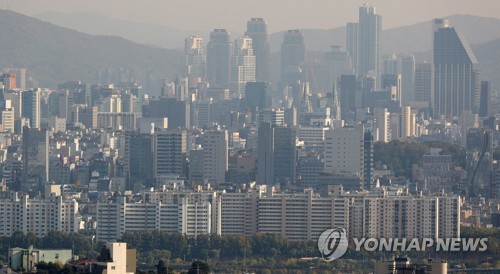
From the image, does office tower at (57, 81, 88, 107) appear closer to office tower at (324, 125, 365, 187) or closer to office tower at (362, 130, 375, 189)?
office tower at (324, 125, 365, 187)

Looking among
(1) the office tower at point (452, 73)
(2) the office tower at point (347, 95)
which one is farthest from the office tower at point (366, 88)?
(1) the office tower at point (452, 73)

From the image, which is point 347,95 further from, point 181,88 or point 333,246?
point 333,246

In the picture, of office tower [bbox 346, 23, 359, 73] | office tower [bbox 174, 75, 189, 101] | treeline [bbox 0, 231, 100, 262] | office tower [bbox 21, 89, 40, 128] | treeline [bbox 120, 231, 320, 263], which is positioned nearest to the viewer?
treeline [bbox 0, 231, 100, 262]

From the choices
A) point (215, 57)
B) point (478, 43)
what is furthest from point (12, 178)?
point (215, 57)

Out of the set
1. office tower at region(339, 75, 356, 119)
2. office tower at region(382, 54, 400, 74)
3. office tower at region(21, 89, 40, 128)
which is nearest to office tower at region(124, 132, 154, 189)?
office tower at region(21, 89, 40, 128)

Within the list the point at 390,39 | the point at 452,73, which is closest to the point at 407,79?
the point at 452,73
